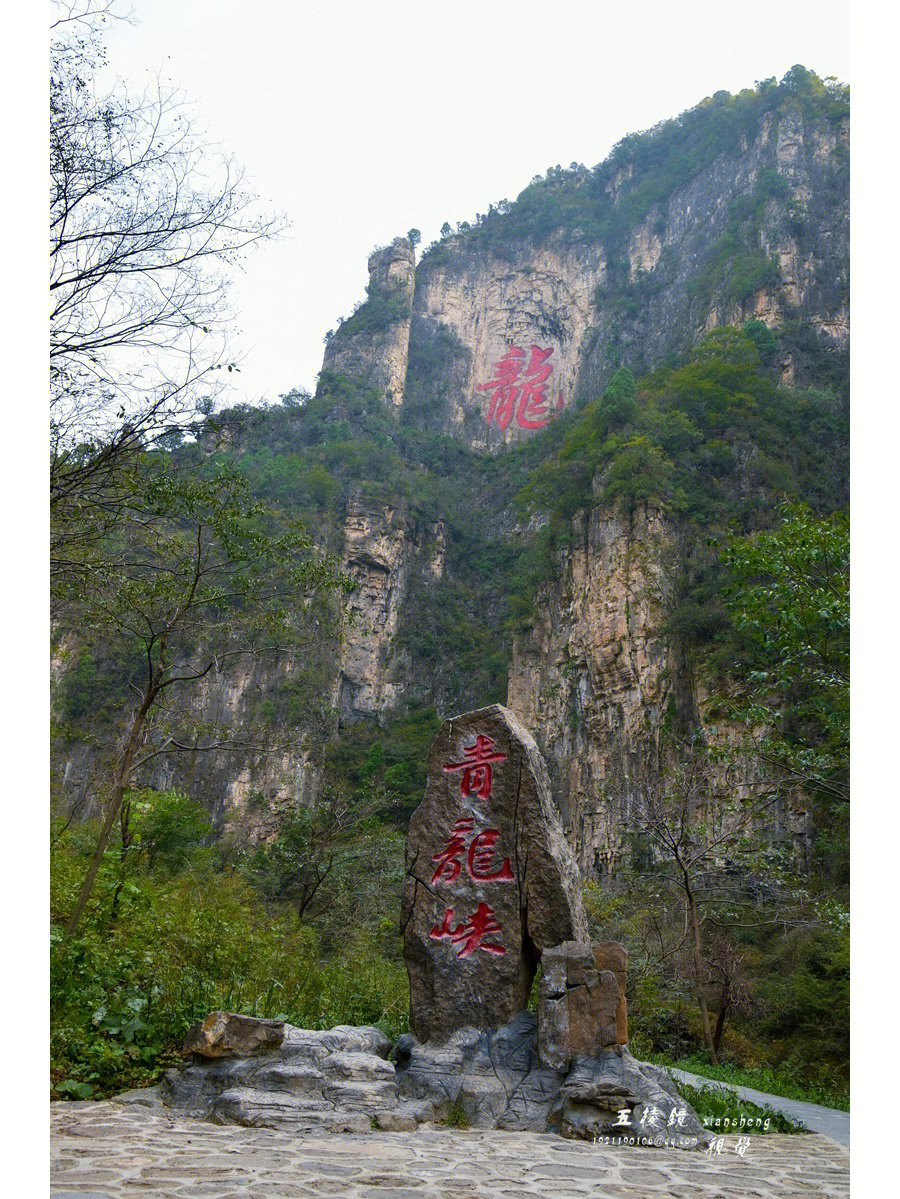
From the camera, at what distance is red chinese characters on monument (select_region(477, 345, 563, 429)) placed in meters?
29.6

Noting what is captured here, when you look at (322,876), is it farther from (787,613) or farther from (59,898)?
(787,613)

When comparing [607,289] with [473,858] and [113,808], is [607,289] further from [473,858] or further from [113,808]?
[473,858]

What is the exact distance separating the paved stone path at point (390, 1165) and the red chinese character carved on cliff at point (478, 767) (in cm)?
155

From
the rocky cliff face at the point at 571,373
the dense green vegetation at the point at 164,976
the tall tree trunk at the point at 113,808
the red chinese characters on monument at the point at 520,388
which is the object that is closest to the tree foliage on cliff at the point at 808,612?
the dense green vegetation at the point at 164,976

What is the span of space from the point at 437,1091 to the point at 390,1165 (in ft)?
3.76

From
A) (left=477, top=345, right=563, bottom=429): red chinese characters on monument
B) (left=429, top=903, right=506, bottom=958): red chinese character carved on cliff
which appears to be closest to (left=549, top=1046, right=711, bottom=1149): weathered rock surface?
(left=429, top=903, right=506, bottom=958): red chinese character carved on cliff

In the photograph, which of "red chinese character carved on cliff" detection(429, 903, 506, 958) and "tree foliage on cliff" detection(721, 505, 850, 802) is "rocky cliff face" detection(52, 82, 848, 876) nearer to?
"tree foliage on cliff" detection(721, 505, 850, 802)

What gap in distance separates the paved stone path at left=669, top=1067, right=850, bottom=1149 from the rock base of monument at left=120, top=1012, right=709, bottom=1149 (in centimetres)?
93

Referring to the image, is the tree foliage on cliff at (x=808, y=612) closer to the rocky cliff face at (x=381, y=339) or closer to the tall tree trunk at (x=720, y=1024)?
the tall tree trunk at (x=720, y=1024)

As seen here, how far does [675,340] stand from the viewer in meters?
24.8

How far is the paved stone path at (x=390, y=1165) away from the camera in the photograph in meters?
2.39

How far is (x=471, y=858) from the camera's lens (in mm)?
4484

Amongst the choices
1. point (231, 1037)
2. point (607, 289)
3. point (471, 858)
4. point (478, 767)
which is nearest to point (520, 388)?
point (607, 289)

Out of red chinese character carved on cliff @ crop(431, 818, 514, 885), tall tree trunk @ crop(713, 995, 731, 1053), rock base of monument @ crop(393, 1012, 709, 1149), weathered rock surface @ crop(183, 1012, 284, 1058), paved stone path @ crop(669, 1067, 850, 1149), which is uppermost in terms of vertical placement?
red chinese character carved on cliff @ crop(431, 818, 514, 885)
